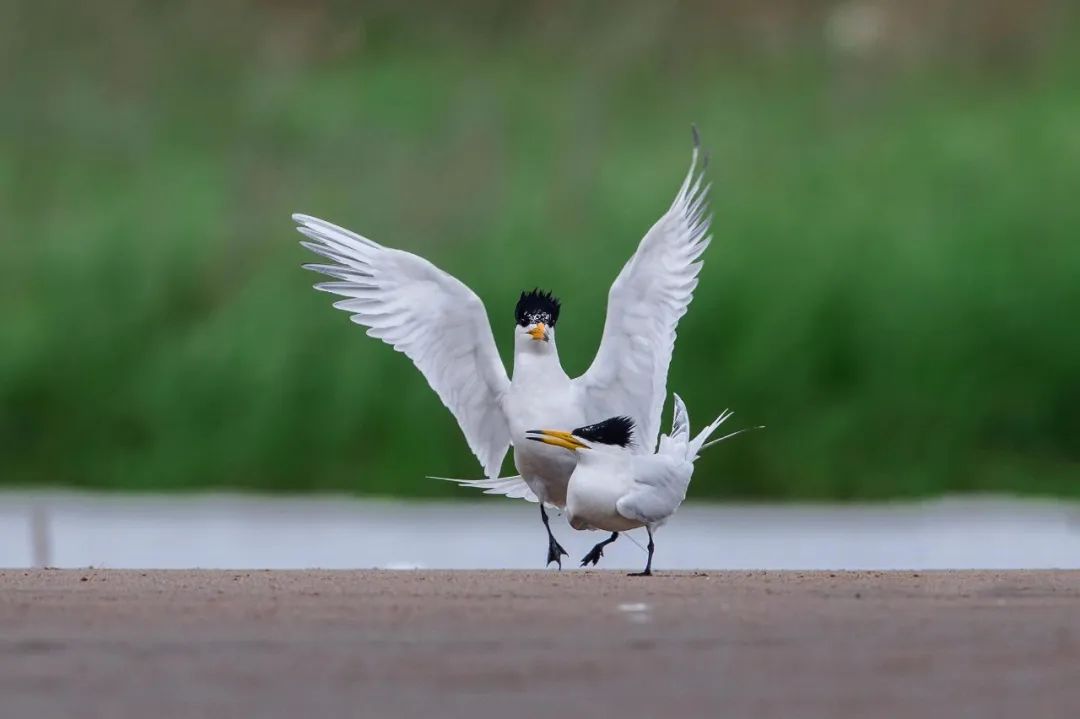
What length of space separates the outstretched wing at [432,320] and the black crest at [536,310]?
12.1 inches

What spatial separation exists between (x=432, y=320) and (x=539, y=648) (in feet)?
21.7

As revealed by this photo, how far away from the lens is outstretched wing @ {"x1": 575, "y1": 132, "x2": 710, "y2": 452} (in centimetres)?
1501

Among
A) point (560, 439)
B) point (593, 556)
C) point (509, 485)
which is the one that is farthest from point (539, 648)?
point (509, 485)

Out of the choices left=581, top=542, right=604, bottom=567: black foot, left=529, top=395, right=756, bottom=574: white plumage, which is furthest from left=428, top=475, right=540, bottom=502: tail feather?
left=529, top=395, right=756, bottom=574: white plumage

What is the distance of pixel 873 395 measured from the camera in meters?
33.9

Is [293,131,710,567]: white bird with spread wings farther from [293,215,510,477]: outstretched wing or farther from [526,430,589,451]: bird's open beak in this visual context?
[526,430,589,451]: bird's open beak

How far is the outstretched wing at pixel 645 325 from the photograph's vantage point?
49.2ft

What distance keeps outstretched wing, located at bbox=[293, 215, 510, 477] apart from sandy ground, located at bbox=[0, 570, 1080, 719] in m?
3.16

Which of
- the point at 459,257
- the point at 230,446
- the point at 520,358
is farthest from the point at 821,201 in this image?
the point at 520,358

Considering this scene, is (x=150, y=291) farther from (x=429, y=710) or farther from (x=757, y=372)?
(x=429, y=710)

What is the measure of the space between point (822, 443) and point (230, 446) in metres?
8.53

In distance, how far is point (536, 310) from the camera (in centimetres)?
1496

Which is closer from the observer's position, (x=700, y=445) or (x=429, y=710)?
(x=429, y=710)

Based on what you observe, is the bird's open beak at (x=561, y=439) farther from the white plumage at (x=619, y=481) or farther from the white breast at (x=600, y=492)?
the white breast at (x=600, y=492)
